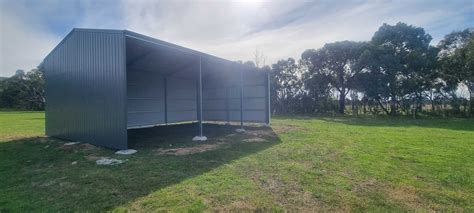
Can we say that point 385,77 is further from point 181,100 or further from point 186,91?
point 181,100

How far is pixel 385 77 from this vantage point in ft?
61.6

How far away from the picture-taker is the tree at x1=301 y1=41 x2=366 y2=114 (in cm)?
2084

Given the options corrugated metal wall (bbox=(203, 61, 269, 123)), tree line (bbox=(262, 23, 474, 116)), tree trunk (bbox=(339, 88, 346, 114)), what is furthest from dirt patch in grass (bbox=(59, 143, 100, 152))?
tree trunk (bbox=(339, 88, 346, 114))

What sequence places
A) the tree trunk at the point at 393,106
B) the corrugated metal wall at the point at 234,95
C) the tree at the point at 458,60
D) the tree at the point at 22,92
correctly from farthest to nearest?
1. the tree at the point at 22,92
2. the tree trunk at the point at 393,106
3. the tree at the point at 458,60
4. the corrugated metal wall at the point at 234,95

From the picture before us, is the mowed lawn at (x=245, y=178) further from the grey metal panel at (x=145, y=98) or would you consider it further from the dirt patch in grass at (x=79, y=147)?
the grey metal panel at (x=145, y=98)

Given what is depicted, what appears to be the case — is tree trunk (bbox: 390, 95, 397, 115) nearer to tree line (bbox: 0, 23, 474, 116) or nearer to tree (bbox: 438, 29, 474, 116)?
tree line (bbox: 0, 23, 474, 116)

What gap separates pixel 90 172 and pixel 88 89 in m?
3.96

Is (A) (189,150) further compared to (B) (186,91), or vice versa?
(B) (186,91)

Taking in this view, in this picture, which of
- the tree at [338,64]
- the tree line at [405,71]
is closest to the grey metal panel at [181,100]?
the tree line at [405,71]

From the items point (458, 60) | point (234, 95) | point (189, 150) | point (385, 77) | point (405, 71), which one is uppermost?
point (458, 60)

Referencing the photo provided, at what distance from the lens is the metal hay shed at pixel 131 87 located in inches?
269

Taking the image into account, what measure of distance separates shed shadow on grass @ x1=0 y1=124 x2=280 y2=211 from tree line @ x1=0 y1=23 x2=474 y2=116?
37.1 ft

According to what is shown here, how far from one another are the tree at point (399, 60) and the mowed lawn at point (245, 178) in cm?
1269

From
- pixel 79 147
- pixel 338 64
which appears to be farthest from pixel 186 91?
A: pixel 338 64
